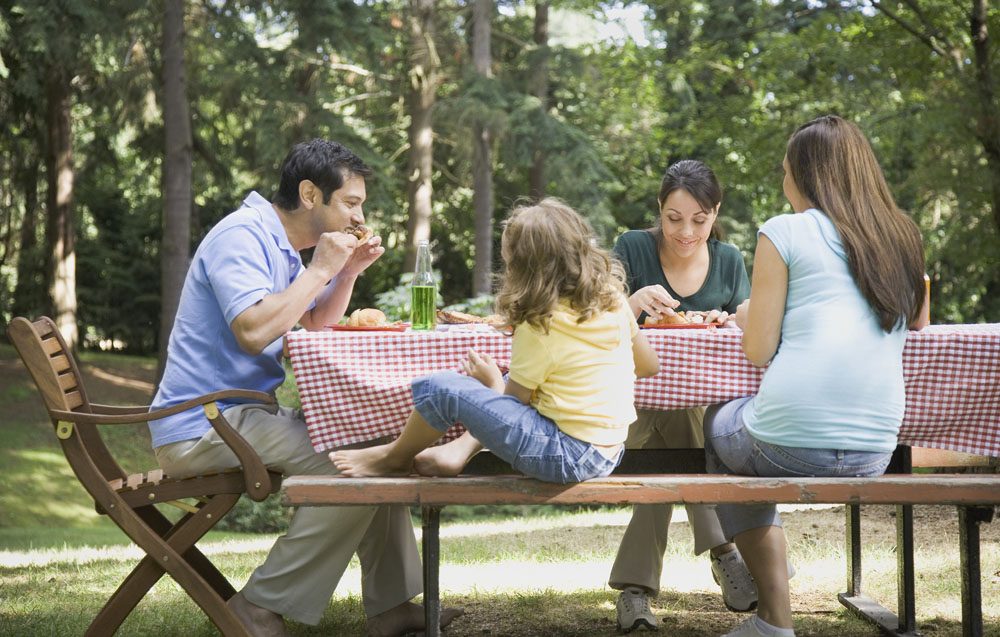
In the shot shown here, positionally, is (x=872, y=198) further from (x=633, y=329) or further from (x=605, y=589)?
(x=605, y=589)

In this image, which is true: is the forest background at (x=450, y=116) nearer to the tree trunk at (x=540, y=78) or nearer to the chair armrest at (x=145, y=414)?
the tree trunk at (x=540, y=78)

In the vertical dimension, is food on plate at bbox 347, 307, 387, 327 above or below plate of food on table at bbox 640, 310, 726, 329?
above

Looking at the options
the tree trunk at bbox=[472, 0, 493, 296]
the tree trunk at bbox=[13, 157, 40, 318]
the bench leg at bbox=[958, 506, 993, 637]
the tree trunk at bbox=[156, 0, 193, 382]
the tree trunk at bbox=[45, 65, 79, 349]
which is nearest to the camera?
the bench leg at bbox=[958, 506, 993, 637]

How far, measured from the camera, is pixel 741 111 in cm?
1467

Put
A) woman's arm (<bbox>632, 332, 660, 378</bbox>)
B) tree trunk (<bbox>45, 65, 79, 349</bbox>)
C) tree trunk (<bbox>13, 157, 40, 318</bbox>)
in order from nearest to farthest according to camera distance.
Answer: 1. woman's arm (<bbox>632, 332, 660, 378</bbox>)
2. tree trunk (<bbox>45, 65, 79, 349</bbox>)
3. tree trunk (<bbox>13, 157, 40, 318</bbox>)

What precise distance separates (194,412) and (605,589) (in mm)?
1950

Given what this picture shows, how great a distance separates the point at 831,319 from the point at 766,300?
0.18m

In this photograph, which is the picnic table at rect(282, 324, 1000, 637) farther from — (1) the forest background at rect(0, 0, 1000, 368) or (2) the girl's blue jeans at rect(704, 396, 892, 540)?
(1) the forest background at rect(0, 0, 1000, 368)

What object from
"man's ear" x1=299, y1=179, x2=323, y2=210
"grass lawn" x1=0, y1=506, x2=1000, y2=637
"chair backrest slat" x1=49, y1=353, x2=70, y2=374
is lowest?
"grass lawn" x1=0, y1=506, x2=1000, y2=637

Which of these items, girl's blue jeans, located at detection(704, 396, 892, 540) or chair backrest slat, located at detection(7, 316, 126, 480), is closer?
girl's blue jeans, located at detection(704, 396, 892, 540)

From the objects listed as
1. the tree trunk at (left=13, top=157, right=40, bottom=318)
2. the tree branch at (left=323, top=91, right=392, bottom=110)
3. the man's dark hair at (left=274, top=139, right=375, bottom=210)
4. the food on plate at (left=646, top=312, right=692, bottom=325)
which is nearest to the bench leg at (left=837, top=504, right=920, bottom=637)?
the food on plate at (left=646, top=312, right=692, bottom=325)

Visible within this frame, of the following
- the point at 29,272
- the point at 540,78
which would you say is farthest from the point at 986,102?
the point at 29,272

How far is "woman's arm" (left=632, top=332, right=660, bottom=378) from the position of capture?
2.96 meters

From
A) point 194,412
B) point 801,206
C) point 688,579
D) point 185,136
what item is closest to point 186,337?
point 194,412
